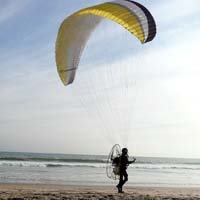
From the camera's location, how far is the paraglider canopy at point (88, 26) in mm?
11219

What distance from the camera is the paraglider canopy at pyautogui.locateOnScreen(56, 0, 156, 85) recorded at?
36.8 feet

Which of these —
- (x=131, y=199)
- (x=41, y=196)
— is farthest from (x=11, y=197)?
(x=131, y=199)

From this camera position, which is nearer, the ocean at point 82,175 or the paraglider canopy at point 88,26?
the paraglider canopy at point 88,26

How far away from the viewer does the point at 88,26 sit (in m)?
12.7

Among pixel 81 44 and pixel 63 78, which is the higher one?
pixel 81 44

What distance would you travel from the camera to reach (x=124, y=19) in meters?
11.2

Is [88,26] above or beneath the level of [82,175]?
above

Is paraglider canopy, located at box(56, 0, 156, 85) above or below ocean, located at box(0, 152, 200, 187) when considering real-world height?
above

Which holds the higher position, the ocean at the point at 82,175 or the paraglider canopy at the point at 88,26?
the paraglider canopy at the point at 88,26

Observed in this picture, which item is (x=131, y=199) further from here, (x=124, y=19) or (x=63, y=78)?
(x=124, y=19)

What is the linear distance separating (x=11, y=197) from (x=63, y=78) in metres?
3.89

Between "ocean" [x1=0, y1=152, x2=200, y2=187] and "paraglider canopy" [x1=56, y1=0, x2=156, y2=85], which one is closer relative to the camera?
"paraglider canopy" [x1=56, y1=0, x2=156, y2=85]

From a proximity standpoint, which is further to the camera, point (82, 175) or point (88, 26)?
point (82, 175)

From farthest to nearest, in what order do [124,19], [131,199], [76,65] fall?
[76,65] → [131,199] → [124,19]
